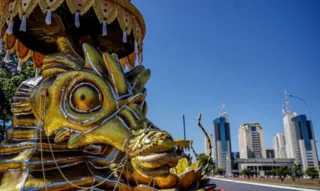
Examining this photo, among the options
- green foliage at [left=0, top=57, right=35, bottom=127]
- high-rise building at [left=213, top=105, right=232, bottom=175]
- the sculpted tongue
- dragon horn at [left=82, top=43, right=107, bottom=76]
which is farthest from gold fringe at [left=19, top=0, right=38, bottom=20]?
high-rise building at [left=213, top=105, right=232, bottom=175]

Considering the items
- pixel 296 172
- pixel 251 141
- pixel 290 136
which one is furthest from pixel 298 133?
pixel 296 172

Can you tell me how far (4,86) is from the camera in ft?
38.6

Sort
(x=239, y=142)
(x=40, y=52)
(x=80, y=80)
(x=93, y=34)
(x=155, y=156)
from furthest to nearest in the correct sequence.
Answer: (x=239, y=142), (x=40, y=52), (x=93, y=34), (x=80, y=80), (x=155, y=156)

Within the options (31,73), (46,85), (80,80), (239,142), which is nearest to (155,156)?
(80,80)

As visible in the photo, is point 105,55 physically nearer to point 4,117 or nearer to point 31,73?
point 31,73

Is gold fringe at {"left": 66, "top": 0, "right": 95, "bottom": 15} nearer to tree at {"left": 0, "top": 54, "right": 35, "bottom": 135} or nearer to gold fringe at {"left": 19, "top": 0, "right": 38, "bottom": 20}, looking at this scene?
gold fringe at {"left": 19, "top": 0, "right": 38, "bottom": 20}

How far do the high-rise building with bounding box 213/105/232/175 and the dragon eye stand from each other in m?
149

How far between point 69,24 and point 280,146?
197532 mm

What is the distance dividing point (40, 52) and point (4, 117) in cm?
1216

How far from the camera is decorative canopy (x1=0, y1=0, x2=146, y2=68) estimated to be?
7.77 ft

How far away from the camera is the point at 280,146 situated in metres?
176

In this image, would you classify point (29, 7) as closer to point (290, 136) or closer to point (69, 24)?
point (69, 24)

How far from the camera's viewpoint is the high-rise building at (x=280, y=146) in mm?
164750

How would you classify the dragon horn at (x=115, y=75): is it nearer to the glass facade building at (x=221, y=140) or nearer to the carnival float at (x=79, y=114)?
the carnival float at (x=79, y=114)
